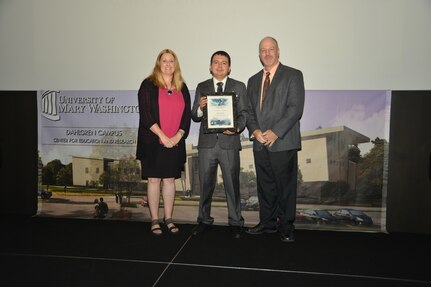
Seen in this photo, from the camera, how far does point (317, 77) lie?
3531 millimetres

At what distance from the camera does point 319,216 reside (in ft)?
11.3

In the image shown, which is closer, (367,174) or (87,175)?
(367,174)

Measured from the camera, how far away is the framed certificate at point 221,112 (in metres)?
3.04

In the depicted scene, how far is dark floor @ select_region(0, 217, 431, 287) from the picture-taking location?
2.33 metres

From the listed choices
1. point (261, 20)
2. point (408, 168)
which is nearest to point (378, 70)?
point (408, 168)

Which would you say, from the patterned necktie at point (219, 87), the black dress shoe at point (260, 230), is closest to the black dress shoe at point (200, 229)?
the black dress shoe at point (260, 230)

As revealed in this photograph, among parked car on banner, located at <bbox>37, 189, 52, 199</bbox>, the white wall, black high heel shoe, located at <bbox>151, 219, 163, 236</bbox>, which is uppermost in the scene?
the white wall

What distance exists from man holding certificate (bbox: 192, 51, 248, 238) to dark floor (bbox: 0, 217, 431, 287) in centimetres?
34

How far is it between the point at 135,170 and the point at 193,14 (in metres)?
1.84

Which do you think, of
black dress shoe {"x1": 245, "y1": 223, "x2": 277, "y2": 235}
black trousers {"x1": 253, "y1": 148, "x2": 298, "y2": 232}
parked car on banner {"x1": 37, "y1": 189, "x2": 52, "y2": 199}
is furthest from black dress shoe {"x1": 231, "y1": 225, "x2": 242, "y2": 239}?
parked car on banner {"x1": 37, "y1": 189, "x2": 52, "y2": 199}

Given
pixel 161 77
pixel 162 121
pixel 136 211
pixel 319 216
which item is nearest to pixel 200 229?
pixel 136 211

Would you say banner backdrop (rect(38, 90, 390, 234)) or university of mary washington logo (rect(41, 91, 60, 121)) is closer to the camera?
banner backdrop (rect(38, 90, 390, 234))

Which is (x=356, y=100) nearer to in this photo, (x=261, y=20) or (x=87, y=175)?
(x=261, y=20)

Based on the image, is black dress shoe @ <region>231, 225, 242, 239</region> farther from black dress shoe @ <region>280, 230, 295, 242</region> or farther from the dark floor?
black dress shoe @ <region>280, 230, 295, 242</region>
